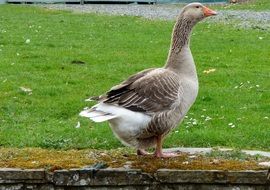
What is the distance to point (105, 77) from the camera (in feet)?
46.7

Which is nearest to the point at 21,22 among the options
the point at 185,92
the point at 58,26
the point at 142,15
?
the point at 58,26

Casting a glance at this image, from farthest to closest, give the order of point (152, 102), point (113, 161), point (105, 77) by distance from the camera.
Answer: point (105, 77) → point (113, 161) → point (152, 102)

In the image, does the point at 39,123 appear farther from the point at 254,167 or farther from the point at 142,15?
the point at 142,15

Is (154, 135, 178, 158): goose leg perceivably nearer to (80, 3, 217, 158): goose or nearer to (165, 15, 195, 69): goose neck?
(80, 3, 217, 158): goose

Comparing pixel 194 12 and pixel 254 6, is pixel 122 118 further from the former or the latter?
pixel 254 6

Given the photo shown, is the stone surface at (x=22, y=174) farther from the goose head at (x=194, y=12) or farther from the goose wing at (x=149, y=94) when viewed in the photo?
the goose head at (x=194, y=12)

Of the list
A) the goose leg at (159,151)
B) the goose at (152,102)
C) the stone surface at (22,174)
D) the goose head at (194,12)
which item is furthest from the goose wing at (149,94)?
the stone surface at (22,174)

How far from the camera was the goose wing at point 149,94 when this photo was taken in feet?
23.7

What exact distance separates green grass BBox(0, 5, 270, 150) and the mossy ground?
95 centimetres

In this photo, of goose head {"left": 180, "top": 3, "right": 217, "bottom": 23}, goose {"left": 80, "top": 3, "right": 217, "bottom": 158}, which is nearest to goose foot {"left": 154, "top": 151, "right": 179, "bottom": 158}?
goose {"left": 80, "top": 3, "right": 217, "bottom": 158}

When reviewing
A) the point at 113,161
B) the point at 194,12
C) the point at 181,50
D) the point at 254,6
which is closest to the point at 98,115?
the point at 113,161

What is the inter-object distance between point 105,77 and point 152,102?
Answer: 7.00 m

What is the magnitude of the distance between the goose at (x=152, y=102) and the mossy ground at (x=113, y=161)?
0.20 m

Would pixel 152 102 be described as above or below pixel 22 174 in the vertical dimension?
above
